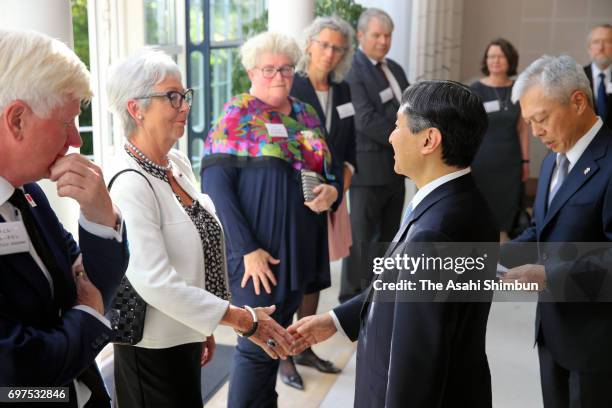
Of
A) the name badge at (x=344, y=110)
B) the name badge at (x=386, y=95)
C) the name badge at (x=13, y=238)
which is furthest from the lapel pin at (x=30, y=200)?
the name badge at (x=386, y=95)

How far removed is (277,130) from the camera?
317 cm

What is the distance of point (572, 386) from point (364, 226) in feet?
9.03

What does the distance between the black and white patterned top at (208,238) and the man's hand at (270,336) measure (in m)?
0.16

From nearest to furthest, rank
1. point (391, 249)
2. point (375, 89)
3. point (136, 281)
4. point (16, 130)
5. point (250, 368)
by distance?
1. point (16, 130)
2. point (391, 249)
3. point (136, 281)
4. point (250, 368)
5. point (375, 89)

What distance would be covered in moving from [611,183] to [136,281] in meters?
1.62

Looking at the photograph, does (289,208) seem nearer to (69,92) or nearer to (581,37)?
(69,92)

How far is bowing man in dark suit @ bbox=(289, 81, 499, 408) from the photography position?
175 cm

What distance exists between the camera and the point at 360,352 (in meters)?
2.00

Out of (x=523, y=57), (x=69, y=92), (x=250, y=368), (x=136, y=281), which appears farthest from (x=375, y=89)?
(x=523, y=57)

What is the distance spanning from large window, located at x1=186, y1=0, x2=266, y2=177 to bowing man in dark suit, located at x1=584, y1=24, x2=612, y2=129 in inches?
125

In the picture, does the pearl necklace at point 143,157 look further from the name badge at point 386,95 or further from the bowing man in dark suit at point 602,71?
the bowing man in dark suit at point 602,71

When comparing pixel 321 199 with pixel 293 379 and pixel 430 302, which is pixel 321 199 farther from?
pixel 430 302

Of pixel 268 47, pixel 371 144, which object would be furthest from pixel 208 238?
pixel 371 144

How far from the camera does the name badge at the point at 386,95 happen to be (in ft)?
17.0
